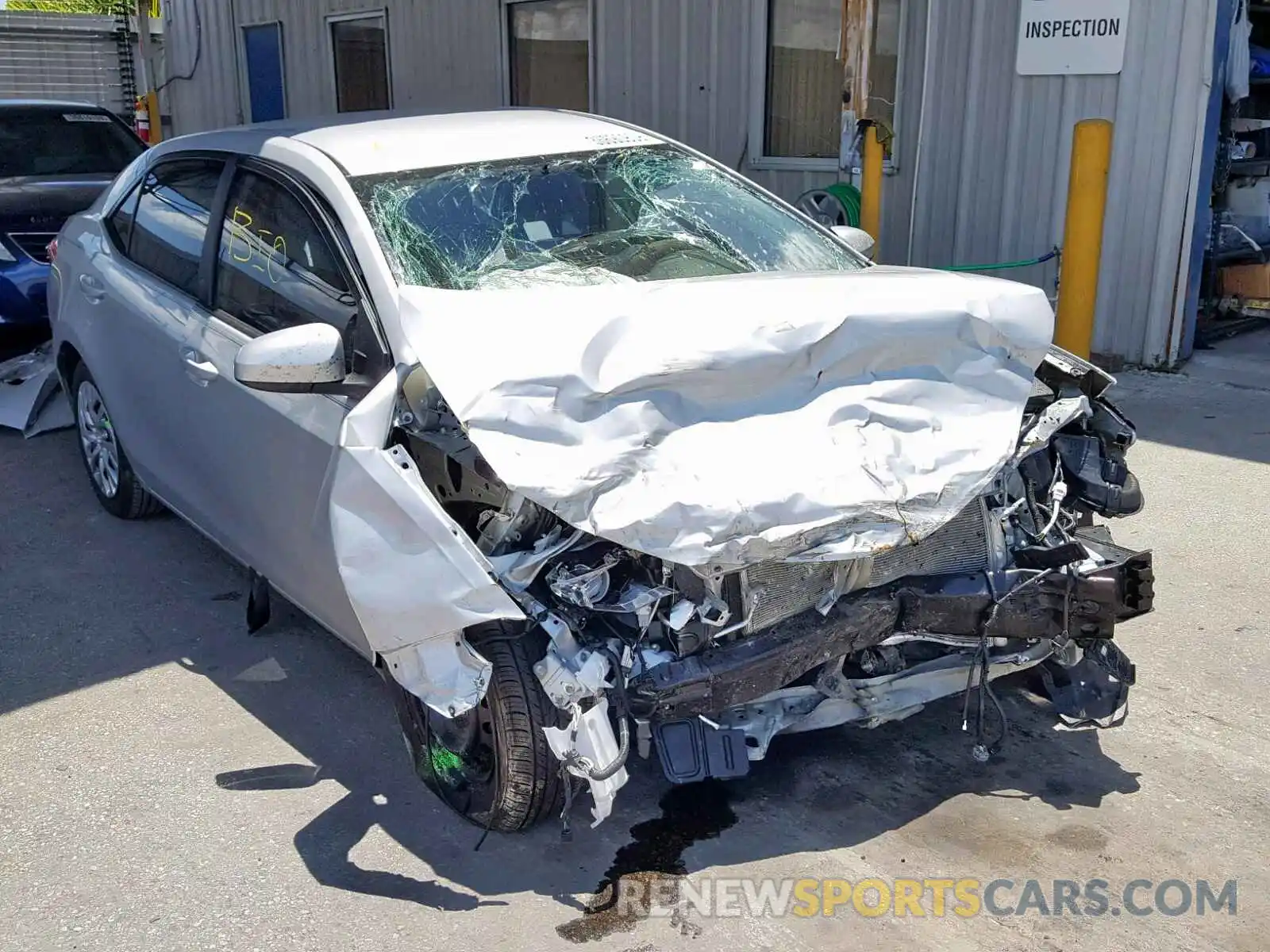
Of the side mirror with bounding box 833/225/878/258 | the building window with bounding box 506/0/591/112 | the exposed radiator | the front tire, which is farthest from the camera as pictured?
the building window with bounding box 506/0/591/112

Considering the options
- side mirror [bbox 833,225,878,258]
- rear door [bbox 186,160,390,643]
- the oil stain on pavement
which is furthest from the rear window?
the oil stain on pavement

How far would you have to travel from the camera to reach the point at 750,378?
3.17m

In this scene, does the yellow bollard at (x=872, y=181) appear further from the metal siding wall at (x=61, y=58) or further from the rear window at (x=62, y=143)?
the metal siding wall at (x=61, y=58)

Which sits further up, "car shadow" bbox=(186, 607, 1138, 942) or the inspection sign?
the inspection sign

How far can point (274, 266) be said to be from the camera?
4.01 metres

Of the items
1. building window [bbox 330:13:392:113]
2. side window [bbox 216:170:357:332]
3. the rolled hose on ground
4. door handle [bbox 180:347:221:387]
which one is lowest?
the rolled hose on ground

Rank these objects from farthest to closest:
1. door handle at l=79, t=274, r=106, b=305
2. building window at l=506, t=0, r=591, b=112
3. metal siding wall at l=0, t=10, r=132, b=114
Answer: metal siding wall at l=0, t=10, r=132, b=114
building window at l=506, t=0, r=591, b=112
door handle at l=79, t=274, r=106, b=305

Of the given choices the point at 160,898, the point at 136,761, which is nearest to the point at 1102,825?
the point at 160,898

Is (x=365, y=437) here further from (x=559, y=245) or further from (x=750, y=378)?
(x=559, y=245)

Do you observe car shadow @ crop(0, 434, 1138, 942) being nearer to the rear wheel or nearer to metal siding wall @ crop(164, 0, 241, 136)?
the rear wheel

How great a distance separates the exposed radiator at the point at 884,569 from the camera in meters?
3.15

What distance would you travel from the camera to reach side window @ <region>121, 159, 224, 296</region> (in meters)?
4.50

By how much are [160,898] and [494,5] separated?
10356mm

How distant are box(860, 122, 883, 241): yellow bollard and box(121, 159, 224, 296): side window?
4.39 meters
